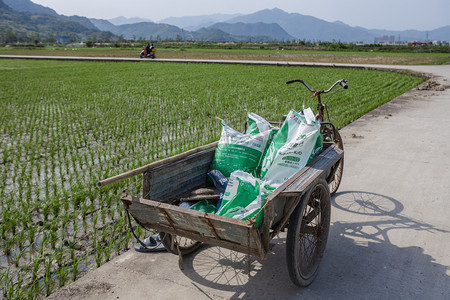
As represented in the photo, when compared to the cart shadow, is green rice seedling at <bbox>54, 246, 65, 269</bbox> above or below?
below

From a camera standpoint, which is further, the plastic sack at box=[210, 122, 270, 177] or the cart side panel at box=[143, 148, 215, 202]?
the plastic sack at box=[210, 122, 270, 177]

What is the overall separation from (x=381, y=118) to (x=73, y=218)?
287 inches

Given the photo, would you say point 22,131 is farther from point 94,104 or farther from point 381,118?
point 381,118

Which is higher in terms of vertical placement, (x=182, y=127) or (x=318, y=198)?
(x=318, y=198)

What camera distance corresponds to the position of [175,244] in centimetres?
309

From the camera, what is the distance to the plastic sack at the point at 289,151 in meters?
3.09

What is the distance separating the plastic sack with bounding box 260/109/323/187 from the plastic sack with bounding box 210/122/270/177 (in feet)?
0.35

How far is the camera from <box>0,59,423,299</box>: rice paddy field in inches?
137

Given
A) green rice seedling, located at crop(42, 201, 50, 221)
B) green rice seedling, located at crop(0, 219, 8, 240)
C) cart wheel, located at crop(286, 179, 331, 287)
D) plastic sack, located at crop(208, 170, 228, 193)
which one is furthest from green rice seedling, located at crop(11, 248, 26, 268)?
cart wheel, located at crop(286, 179, 331, 287)

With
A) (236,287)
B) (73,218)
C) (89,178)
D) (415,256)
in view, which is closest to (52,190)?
(89,178)

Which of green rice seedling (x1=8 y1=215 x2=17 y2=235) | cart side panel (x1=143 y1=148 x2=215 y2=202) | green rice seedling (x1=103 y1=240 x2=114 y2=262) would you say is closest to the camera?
cart side panel (x1=143 y1=148 x2=215 y2=202)

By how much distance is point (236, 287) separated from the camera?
2916 mm

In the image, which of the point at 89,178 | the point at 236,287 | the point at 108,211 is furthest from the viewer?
the point at 89,178

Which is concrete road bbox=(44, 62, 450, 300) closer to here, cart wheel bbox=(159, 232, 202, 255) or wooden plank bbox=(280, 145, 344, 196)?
cart wheel bbox=(159, 232, 202, 255)
